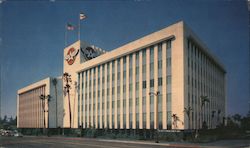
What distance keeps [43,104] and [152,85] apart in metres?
57.8

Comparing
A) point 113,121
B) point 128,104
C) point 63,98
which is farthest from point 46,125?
point 128,104

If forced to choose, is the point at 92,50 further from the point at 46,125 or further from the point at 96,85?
the point at 46,125

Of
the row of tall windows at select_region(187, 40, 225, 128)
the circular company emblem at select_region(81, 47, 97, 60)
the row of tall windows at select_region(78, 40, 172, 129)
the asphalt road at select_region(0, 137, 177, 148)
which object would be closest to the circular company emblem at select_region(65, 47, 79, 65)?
the circular company emblem at select_region(81, 47, 97, 60)

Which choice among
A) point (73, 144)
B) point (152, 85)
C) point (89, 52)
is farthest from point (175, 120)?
point (89, 52)

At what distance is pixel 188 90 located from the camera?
47.4 metres

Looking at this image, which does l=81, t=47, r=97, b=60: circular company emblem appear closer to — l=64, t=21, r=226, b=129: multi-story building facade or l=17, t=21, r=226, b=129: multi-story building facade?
l=17, t=21, r=226, b=129: multi-story building facade

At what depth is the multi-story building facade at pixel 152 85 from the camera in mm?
46875

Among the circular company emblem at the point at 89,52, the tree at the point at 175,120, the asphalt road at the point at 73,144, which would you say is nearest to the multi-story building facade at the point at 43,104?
the circular company emblem at the point at 89,52

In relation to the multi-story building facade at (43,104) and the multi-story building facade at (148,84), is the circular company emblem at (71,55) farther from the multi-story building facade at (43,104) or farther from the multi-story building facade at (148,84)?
the multi-story building facade at (43,104)

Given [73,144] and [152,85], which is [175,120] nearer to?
[152,85]

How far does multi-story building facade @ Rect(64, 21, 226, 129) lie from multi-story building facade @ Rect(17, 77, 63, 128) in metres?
14.2

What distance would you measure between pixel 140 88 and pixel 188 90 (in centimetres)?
1078

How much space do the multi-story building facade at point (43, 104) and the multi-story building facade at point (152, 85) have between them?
14175 millimetres

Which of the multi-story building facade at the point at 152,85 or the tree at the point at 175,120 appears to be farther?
the multi-story building facade at the point at 152,85
